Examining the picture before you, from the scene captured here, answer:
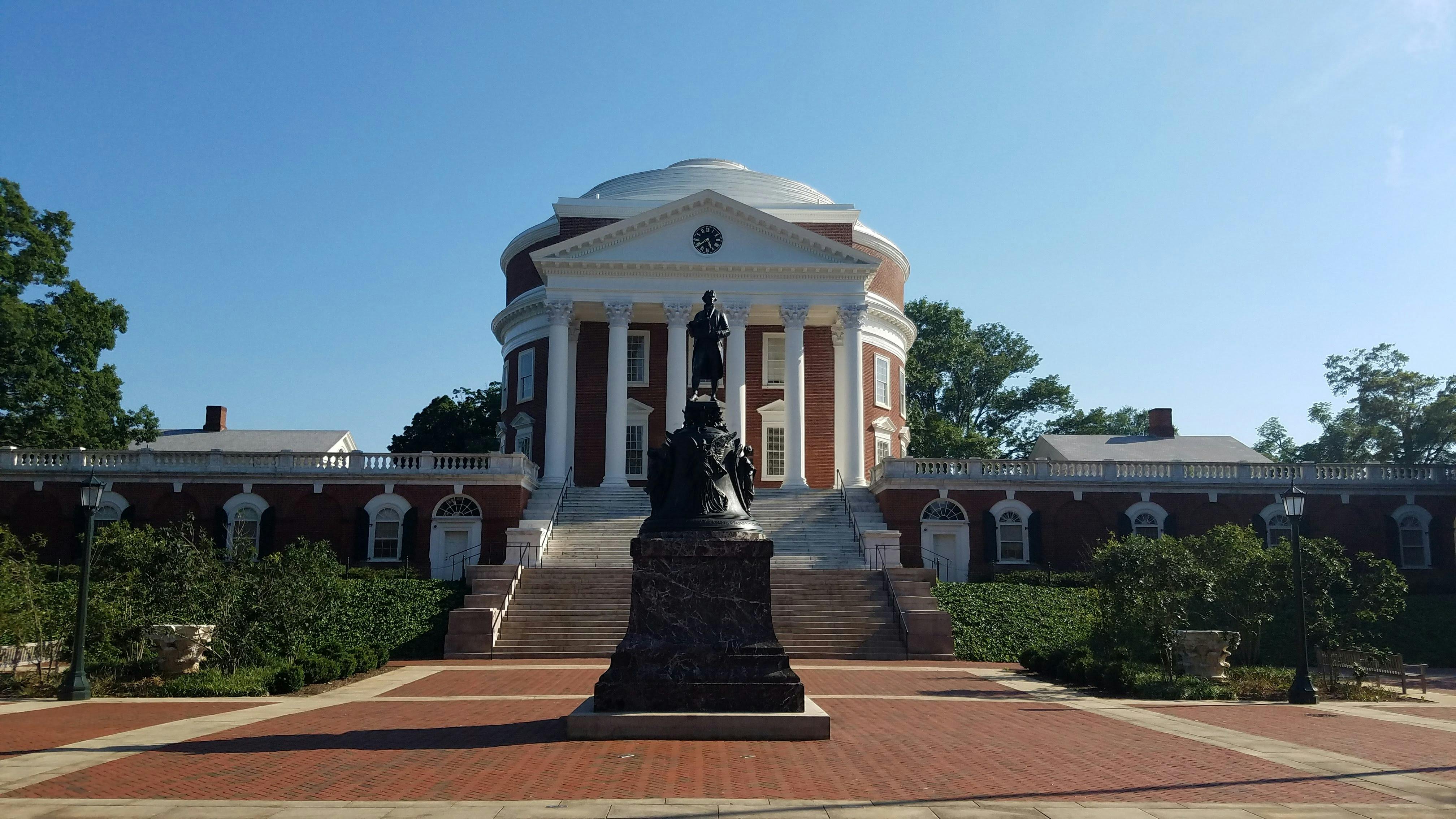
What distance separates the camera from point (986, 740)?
535 inches

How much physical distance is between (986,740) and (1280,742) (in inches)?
147

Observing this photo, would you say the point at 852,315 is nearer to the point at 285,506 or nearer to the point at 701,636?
the point at 285,506

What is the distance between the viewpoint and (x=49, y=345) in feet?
132

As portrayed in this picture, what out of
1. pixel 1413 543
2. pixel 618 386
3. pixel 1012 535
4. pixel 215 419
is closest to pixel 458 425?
pixel 215 419

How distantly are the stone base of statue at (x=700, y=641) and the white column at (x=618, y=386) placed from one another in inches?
1141

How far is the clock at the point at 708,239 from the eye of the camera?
44.5m

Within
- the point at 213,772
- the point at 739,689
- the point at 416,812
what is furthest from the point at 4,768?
the point at 739,689

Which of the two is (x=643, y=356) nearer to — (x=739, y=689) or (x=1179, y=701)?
(x=1179, y=701)

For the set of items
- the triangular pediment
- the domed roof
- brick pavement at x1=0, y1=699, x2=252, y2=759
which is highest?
the domed roof

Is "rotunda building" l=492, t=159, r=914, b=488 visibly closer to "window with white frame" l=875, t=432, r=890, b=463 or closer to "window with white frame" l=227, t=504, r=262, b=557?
"window with white frame" l=875, t=432, r=890, b=463

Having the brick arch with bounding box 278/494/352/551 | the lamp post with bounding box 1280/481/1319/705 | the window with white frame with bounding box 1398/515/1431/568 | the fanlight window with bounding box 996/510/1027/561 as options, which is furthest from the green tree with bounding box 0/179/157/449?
the window with white frame with bounding box 1398/515/1431/568

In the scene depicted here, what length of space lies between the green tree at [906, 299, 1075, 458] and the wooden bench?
4808 centimetres

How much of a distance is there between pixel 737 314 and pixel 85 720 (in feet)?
102

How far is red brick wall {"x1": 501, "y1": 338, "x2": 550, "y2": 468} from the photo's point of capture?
160ft
